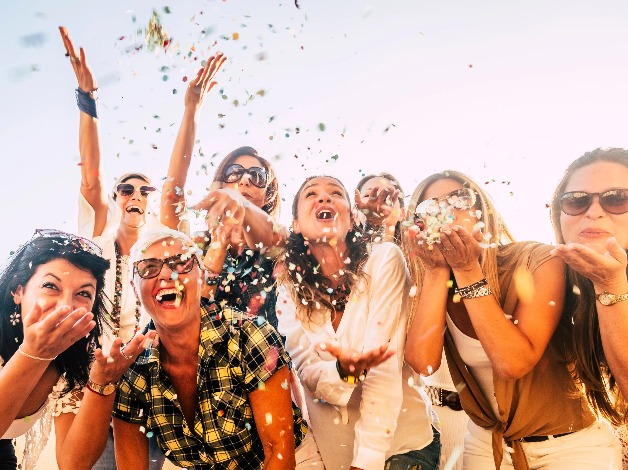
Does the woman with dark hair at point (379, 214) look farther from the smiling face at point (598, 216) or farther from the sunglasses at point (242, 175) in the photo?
the smiling face at point (598, 216)

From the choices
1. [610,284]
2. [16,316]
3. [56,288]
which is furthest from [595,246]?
[16,316]

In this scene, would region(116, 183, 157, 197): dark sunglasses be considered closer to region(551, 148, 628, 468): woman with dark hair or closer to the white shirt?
the white shirt

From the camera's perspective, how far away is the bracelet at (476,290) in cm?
314

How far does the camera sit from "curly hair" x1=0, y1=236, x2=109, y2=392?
3.73m

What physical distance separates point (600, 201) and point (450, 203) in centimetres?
86

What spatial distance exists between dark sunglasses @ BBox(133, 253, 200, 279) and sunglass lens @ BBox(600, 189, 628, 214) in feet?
8.10

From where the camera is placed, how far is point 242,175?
4.79 m

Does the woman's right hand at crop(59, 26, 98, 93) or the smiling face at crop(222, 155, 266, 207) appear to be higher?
the woman's right hand at crop(59, 26, 98, 93)

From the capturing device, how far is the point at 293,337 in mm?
3826

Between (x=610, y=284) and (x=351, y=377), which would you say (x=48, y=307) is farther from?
(x=610, y=284)

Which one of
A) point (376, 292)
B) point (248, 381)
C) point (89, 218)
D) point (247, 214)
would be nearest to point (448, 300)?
point (376, 292)

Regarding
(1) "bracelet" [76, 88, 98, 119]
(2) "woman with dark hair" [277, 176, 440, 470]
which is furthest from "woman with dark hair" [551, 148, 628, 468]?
(1) "bracelet" [76, 88, 98, 119]

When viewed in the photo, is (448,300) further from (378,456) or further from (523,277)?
(378,456)

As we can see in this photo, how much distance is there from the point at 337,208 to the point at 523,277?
1463 mm
